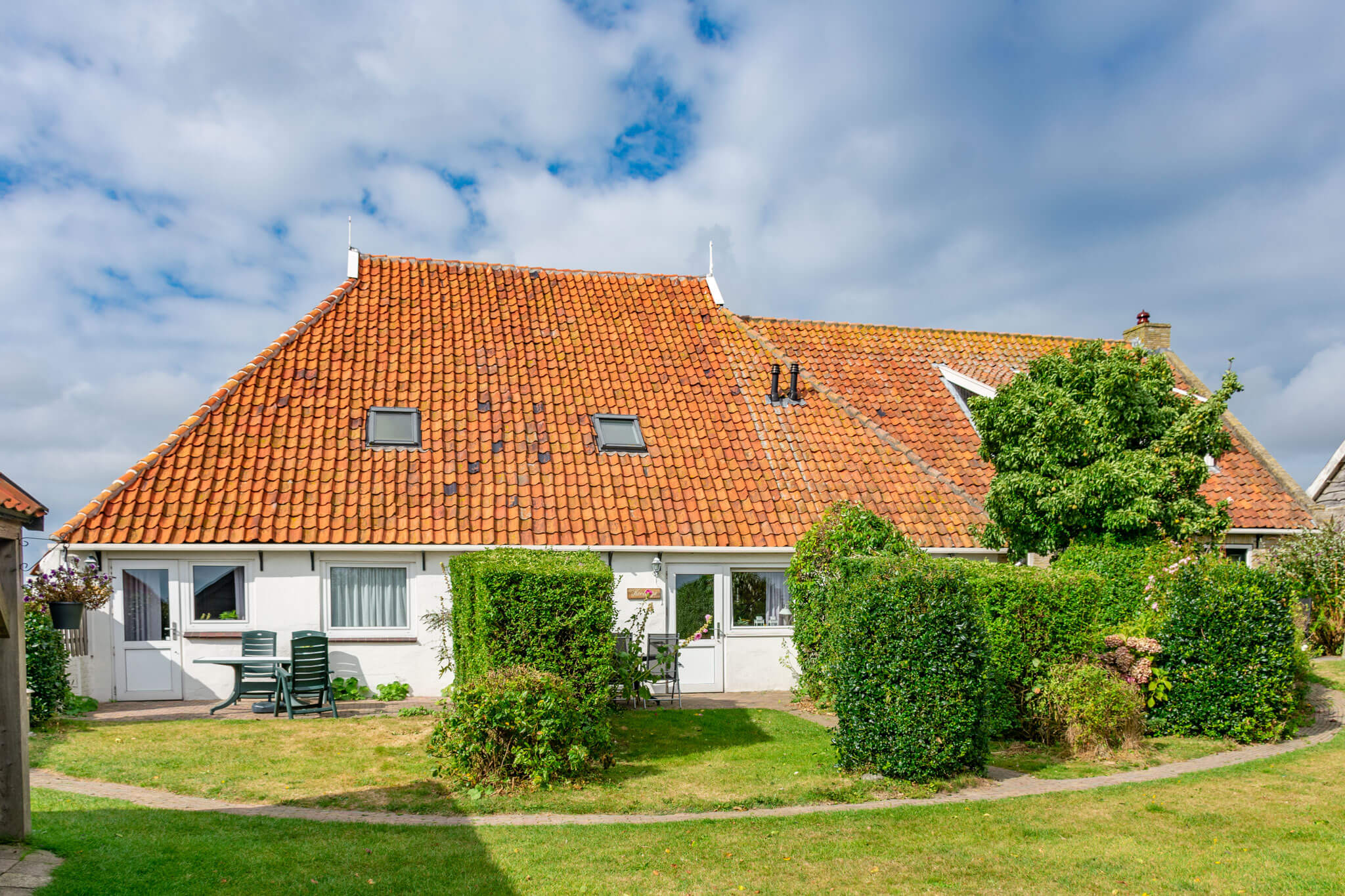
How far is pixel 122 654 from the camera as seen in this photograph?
46.3ft

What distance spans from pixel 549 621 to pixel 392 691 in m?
5.84

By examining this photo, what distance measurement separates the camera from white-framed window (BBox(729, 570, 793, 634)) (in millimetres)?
15867

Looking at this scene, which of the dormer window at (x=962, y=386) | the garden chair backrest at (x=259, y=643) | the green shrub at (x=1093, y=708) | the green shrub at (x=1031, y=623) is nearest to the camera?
the green shrub at (x=1093, y=708)

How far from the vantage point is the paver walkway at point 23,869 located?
20.1 ft

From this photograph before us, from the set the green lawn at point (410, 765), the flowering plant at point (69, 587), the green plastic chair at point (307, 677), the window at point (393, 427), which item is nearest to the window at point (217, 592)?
the flowering plant at point (69, 587)

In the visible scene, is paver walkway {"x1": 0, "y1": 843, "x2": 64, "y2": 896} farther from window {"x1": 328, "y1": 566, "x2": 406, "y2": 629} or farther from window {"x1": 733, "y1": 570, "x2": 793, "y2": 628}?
window {"x1": 733, "y1": 570, "x2": 793, "y2": 628}

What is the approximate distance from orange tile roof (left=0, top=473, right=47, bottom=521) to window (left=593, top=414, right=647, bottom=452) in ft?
32.1

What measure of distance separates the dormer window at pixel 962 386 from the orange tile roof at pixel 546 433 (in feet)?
0.79

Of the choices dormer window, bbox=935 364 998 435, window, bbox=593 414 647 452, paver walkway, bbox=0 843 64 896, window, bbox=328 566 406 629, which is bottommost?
paver walkway, bbox=0 843 64 896

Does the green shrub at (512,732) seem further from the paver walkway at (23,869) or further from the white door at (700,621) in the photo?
the white door at (700,621)

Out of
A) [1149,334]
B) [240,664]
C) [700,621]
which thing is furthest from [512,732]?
[1149,334]

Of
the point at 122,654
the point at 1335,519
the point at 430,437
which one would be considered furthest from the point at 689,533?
the point at 1335,519

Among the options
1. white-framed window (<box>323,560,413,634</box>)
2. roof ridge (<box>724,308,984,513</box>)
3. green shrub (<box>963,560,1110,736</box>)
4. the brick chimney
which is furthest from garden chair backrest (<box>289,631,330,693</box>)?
the brick chimney

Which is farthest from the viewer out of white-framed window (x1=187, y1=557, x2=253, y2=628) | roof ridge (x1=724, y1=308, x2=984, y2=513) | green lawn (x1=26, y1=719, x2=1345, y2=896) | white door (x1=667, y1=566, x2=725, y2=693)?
roof ridge (x1=724, y1=308, x2=984, y2=513)
